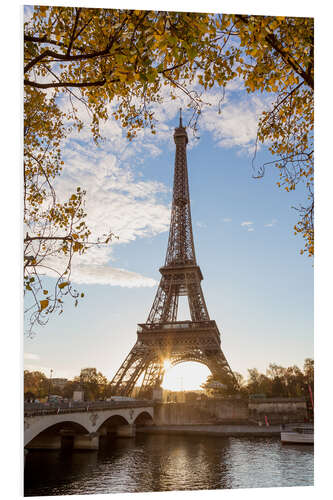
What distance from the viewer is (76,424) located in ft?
55.4

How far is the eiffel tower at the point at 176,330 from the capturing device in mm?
26906

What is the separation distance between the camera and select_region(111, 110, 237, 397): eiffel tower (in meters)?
26.9

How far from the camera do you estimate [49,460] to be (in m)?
15.5

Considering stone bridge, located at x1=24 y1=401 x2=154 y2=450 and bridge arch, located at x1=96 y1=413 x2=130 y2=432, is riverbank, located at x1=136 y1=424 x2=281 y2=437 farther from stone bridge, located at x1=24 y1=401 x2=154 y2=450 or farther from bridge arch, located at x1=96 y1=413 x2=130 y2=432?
stone bridge, located at x1=24 y1=401 x2=154 y2=450

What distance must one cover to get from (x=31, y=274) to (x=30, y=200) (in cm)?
140

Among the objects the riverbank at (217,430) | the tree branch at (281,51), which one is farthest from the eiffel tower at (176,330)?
the tree branch at (281,51)

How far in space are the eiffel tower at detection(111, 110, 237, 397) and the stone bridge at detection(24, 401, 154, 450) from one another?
3021 millimetres

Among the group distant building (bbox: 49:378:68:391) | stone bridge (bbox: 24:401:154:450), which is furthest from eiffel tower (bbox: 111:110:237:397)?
distant building (bbox: 49:378:68:391)

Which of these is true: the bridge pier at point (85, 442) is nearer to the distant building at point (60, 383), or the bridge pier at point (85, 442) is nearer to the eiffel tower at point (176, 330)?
the eiffel tower at point (176, 330)

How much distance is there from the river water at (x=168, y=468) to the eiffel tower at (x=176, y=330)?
6980 millimetres
